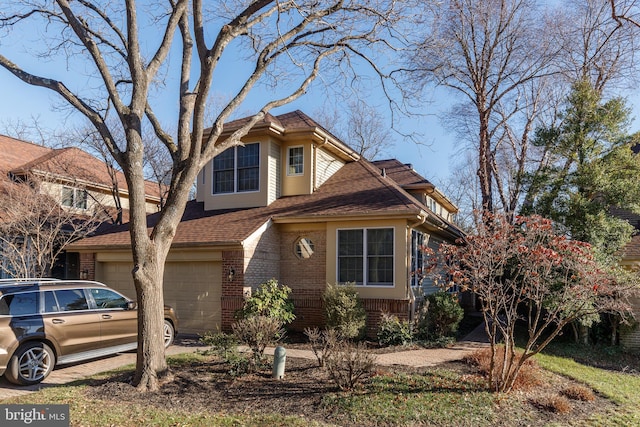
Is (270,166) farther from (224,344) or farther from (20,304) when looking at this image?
(20,304)

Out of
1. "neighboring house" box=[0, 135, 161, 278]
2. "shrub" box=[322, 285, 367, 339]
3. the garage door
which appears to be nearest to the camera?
"shrub" box=[322, 285, 367, 339]

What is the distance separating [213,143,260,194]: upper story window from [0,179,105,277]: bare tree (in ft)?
17.4

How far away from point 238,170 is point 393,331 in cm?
735

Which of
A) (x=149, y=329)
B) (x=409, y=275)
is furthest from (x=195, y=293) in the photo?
(x=409, y=275)

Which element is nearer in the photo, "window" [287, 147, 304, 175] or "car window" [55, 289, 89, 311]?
"car window" [55, 289, 89, 311]

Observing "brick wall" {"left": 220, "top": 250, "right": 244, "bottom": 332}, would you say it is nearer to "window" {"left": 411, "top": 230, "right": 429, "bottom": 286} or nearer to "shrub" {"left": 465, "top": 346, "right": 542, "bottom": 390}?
"window" {"left": 411, "top": 230, "right": 429, "bottom": 286}

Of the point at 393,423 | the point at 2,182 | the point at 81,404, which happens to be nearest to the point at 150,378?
the point at 81,404

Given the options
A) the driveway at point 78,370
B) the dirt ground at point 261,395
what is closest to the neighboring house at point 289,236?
the driveway at point 78,370

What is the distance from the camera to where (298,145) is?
1480 centimetres

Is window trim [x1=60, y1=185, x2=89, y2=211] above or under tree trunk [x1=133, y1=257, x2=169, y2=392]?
above

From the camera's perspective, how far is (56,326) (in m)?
8.00

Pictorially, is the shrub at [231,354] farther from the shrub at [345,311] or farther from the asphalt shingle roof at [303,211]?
the asphalt shingle roof at [303,211]

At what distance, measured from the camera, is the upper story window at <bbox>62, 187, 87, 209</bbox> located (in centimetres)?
1903

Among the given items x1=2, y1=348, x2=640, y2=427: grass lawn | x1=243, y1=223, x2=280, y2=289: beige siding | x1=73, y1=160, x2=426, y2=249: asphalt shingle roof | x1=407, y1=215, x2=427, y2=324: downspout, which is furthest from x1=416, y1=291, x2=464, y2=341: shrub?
x1=243, y1=223, x2=280, y2=289: beige siding
